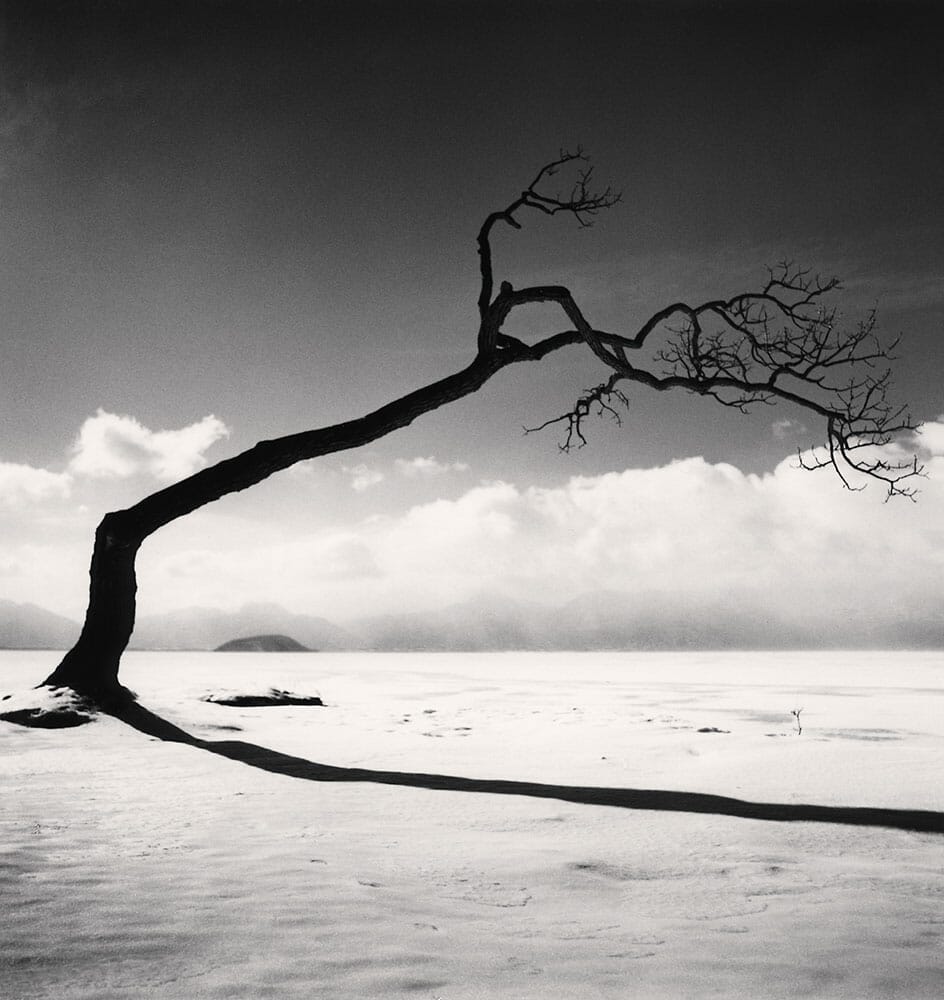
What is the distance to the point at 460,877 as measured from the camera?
252 cm

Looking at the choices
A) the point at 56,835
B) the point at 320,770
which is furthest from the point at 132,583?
the point at 56,835

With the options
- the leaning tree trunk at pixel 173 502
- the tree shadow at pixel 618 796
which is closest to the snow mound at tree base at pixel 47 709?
the leaning tree trunk at pixel 173 502

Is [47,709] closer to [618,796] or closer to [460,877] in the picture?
[618,796]

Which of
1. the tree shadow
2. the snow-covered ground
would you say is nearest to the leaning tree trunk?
the snow-covered ground

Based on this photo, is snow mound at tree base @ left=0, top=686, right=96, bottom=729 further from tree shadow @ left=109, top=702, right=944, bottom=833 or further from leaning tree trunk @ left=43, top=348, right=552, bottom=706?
tree shadow @ left=109, top=702, right=944, bottom=833

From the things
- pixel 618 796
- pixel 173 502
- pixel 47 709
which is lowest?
pixel 618 796

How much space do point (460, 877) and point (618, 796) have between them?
5.65ft

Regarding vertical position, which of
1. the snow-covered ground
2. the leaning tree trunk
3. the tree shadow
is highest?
the leaning tree trunk

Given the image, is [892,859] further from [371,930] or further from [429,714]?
[429,714]

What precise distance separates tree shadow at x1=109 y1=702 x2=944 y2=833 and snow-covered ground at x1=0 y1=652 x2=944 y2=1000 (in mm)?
71

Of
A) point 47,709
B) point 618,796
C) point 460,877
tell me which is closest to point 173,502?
point 47,709

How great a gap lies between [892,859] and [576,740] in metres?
3.62

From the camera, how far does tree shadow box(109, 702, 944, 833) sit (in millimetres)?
3424

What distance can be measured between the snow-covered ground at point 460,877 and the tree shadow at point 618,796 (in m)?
0.07
